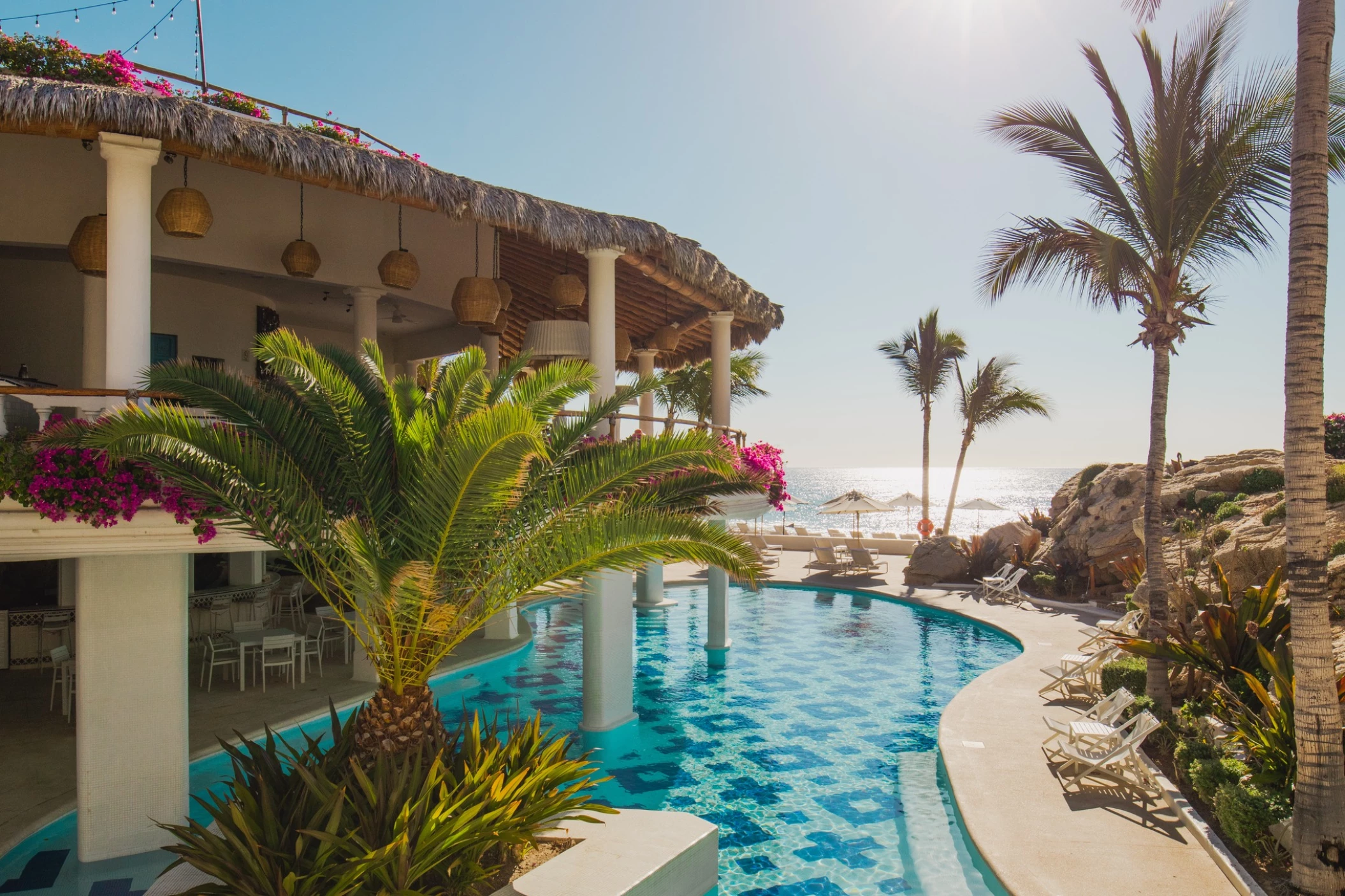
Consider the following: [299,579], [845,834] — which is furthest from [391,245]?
[845,834]

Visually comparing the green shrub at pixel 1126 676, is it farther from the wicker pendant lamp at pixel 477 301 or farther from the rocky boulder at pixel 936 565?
the rocky boulder at pixel 936 565

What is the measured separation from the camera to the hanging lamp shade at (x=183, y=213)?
8.37m

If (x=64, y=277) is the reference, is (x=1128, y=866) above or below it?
below

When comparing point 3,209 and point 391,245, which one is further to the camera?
point 391,245

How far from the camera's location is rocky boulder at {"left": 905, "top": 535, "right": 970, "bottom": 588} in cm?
2091

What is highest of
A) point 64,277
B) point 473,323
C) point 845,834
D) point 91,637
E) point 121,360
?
point 64,277

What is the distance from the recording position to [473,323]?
10.6 metres

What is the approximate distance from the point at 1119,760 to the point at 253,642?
10384 millimetres

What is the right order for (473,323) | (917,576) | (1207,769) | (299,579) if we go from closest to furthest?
(1207,769), (473,323), (299,579), (917,576)

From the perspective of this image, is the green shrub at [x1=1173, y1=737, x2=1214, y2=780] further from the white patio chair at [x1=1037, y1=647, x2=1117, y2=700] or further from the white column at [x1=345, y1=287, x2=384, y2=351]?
the white column at [x1=345, y1=287, x2=384, y2=351]

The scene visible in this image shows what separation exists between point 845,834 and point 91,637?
6.61 m

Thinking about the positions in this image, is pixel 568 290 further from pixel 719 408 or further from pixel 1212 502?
pixel 1212 502

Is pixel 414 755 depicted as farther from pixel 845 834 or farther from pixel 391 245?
pixel 391 245

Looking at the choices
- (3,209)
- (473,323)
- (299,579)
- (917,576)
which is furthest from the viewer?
(917,576)
